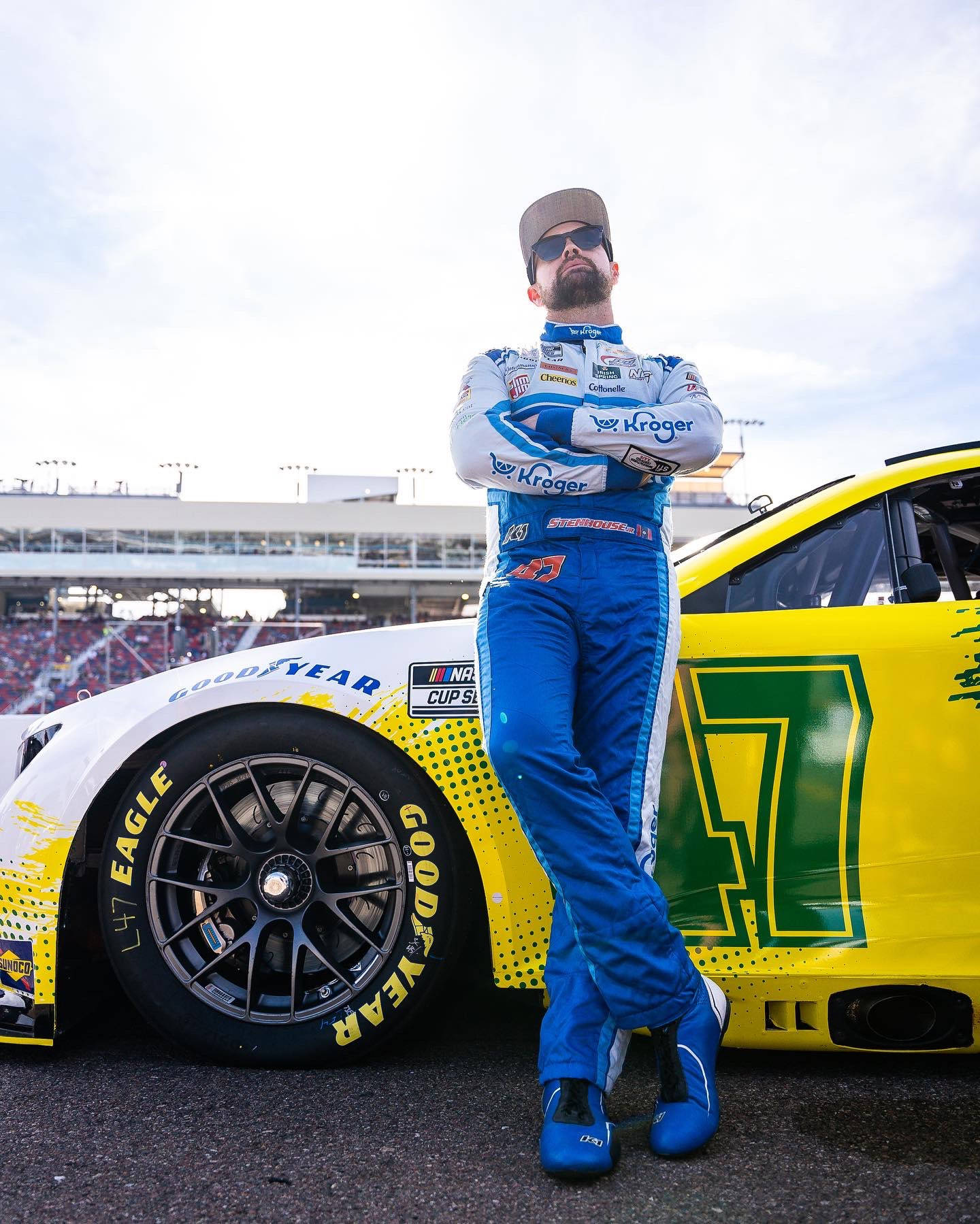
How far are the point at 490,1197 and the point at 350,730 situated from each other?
1.03 m

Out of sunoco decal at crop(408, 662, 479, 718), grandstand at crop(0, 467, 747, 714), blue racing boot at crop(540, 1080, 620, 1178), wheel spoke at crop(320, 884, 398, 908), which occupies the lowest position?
blue racing boot at crop(540, 1080, 620, 1178)

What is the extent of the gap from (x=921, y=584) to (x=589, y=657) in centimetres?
81

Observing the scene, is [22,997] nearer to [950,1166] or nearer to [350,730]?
[350,730]

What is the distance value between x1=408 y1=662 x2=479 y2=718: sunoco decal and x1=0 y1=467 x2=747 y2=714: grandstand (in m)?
37.6

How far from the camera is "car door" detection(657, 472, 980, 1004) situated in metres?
2.06

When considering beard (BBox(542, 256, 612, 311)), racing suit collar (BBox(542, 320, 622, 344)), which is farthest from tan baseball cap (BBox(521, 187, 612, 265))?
racing suit collar (BBox(542, 320, 622, 344))

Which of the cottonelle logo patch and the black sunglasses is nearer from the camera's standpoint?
the cottonelle logo patch

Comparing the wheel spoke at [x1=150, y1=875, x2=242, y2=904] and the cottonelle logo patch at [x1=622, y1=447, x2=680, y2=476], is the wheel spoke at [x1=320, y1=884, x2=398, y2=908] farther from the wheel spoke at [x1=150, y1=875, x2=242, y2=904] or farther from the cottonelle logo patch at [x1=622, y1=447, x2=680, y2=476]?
the cottonelle logo patch at [x1=622, y1=447, x2=680, y2=476]

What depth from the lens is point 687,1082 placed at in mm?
1827

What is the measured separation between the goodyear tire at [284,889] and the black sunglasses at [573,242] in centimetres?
129

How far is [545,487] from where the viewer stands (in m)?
2.07

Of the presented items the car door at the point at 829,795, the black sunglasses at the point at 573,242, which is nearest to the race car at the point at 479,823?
the car door at the point at 829,795

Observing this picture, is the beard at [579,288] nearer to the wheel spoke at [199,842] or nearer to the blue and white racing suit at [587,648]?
the blue and white racing suit at [587,648]

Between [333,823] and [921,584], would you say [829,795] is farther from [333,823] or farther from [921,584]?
[333,823]
